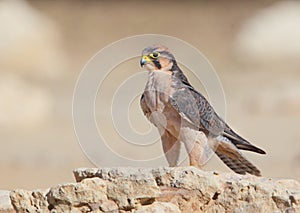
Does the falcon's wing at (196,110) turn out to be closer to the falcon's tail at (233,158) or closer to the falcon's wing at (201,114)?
the falcon's wing at (201,114)

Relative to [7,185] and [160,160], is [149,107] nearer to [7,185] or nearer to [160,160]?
[160,160]

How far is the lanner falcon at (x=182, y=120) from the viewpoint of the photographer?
7.96m

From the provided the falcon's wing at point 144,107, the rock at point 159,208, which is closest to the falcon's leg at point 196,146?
the falcon's wing at point 144,107

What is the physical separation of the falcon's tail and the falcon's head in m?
0.74

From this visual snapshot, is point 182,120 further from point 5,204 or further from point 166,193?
point 166,193

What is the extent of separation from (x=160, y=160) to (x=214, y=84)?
3.29 ft

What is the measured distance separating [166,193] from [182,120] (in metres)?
2.14

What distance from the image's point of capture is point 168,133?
8.10 m

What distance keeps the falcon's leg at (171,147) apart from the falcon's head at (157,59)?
0.55m

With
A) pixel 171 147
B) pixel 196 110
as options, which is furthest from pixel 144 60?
pixel 171 147

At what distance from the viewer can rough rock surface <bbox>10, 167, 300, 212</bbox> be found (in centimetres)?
588

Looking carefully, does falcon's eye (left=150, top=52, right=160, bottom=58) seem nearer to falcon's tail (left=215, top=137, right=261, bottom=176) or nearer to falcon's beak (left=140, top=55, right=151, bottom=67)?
falcon's beak (left=140, top=55, right=151, bottom=67)

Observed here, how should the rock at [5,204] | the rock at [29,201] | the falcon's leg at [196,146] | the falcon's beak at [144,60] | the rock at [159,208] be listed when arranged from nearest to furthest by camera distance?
the rock at [159,208] → the rock at [29,201] → the rock at [5,204] → the falcon's leg at [196,146] → the falcon's beak at [144,60]

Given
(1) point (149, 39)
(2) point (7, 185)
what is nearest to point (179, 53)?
(1) point (149, 39)
